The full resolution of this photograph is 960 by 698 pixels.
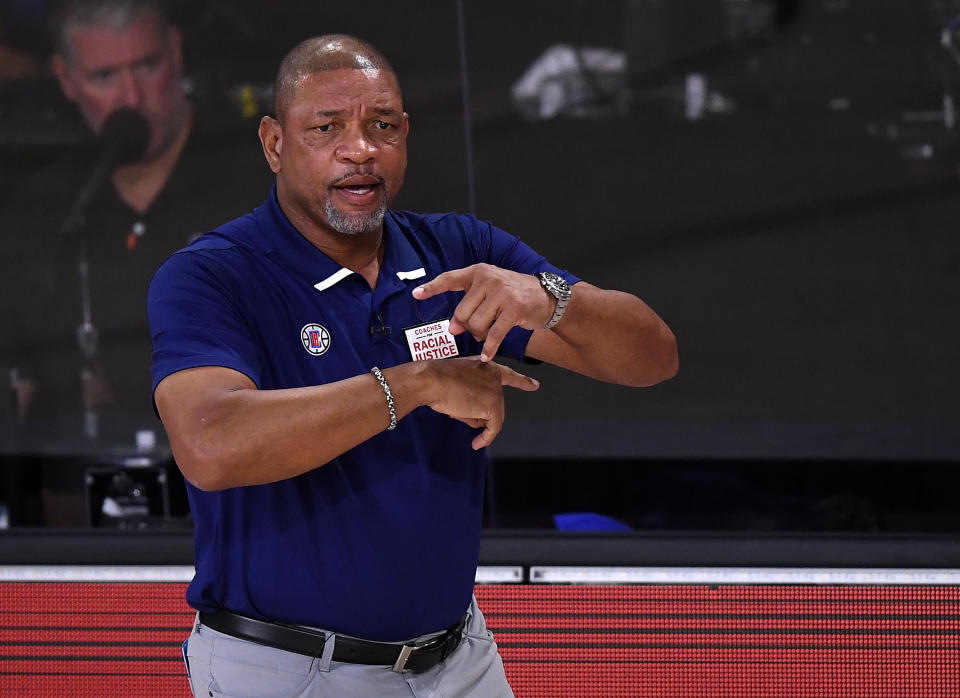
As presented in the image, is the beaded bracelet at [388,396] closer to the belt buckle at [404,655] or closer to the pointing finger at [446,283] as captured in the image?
the pointing finger at [446,283]

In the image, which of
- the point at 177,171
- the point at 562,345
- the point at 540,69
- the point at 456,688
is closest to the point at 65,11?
the point at 177,171

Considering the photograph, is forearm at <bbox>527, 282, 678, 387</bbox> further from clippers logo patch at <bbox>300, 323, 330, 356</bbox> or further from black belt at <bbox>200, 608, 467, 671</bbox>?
black belt at <bbox>200, 608, 467, 671</bbox>

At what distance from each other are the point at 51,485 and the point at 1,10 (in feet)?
5.33

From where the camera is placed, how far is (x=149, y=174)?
396 centimetres

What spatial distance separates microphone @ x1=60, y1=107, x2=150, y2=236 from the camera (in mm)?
3926

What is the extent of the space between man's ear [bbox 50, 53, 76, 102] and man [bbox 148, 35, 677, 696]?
2.22 metres

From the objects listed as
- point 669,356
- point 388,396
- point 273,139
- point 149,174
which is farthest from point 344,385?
point 149,174

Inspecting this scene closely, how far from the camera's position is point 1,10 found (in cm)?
388

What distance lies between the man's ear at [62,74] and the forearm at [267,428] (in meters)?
2.61

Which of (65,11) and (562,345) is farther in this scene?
(65,11)

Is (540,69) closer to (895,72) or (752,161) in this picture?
(752,161)

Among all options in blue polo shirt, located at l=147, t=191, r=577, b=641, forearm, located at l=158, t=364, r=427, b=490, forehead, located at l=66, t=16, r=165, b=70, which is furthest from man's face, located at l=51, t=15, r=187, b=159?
forearm, located at l=158, t=364, r=427, b=490

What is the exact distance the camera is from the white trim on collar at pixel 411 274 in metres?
1.95

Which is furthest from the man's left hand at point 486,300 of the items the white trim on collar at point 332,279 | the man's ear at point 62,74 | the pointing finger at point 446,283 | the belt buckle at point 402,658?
the man's ear at point 62,74
